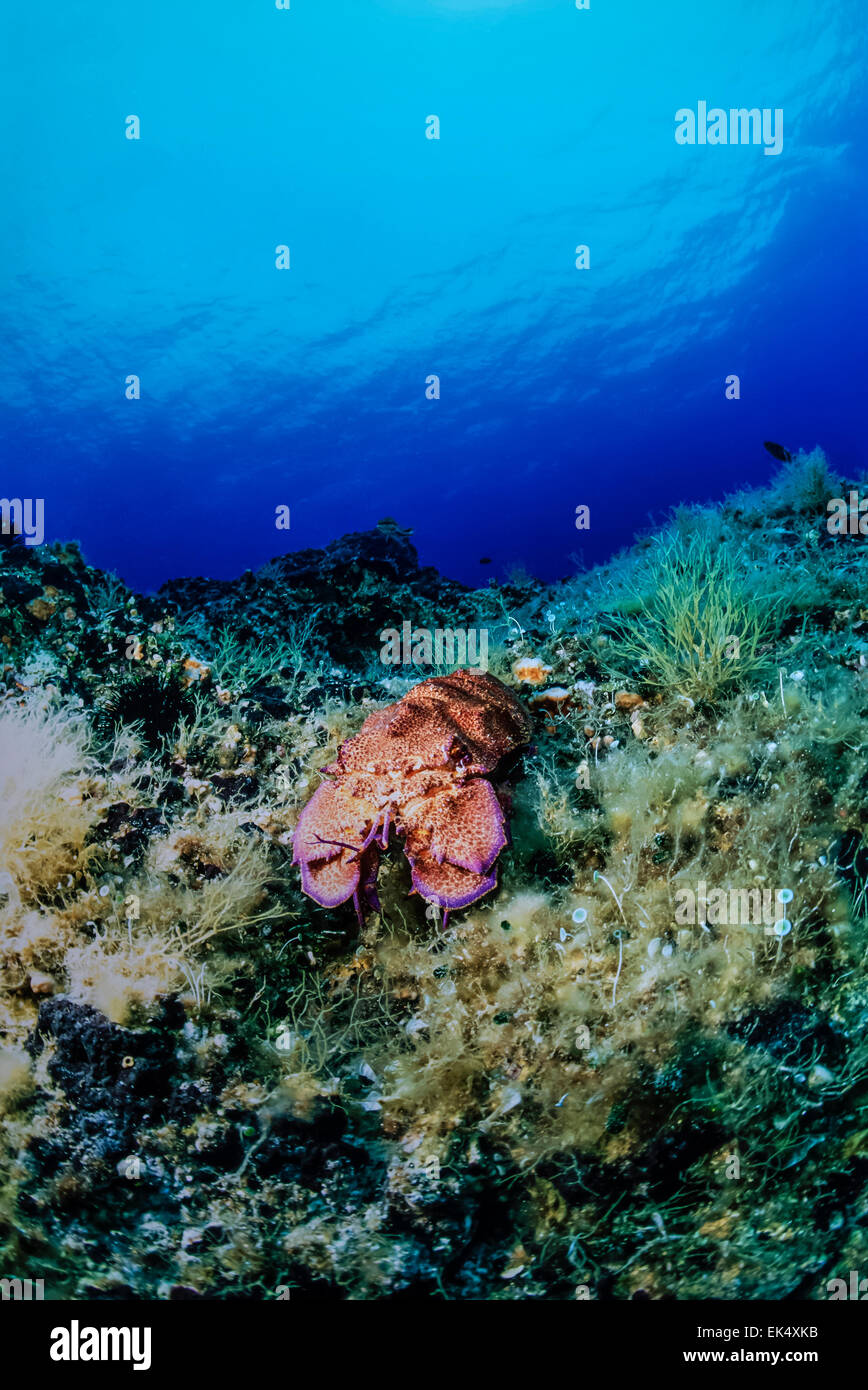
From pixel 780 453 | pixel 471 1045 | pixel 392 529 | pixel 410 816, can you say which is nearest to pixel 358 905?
pixel 410 816

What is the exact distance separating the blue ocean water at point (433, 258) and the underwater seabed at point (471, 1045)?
927 inches

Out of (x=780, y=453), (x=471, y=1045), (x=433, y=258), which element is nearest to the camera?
(x=471, y=1045)

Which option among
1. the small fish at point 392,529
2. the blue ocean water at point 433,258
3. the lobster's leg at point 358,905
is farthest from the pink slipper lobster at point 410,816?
the blue ocean water at point 433,258

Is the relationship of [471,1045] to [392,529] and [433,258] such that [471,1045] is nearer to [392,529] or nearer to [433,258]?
[392,529]

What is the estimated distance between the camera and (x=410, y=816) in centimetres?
303

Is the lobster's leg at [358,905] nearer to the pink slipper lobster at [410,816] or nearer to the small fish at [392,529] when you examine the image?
the pink slipper lobster at [410,816]

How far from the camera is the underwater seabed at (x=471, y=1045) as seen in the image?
290 centimetres

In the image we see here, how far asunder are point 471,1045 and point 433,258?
50939mm

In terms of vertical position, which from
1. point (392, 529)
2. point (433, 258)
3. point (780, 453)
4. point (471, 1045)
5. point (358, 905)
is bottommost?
point (471, 1045)

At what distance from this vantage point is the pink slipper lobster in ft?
9.59

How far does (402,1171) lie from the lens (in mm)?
2863

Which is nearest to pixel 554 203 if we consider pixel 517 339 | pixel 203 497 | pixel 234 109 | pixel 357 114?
pixel 517 339
